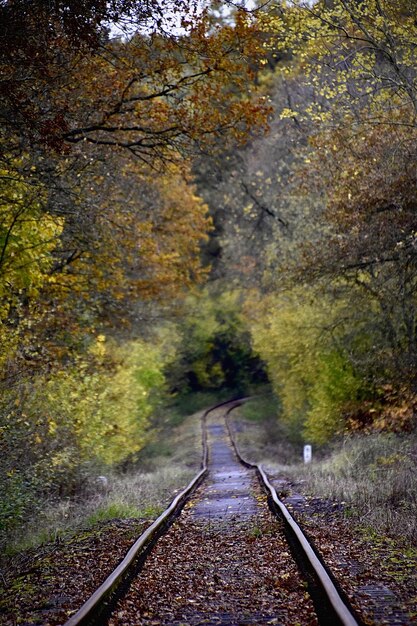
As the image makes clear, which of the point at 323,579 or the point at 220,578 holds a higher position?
the point at 323,579

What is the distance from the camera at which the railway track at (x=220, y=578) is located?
604 centimetres

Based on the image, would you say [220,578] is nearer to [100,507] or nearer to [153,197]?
[100,507]

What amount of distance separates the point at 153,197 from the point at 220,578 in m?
22.6

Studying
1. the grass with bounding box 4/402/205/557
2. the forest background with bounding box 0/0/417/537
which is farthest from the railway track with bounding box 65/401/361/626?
the forest background with bounding box 0/0/417/537

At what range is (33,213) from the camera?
41.7ft

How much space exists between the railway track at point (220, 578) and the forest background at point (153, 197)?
252 centimetres

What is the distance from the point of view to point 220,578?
299 inches

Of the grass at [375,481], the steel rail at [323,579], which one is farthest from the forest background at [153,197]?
the steel rail at [323,579]

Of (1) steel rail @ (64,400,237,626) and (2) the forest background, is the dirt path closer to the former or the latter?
(1) steel rail @ (64,400,237,626)

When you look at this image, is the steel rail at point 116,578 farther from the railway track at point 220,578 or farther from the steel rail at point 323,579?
the steel rail at point 323,579

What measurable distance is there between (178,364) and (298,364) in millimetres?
22020

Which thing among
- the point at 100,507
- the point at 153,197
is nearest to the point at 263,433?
the point at 153,197

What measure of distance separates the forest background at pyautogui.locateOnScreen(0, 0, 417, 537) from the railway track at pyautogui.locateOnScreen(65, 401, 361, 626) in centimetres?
252

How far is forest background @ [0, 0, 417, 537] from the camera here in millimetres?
10555
